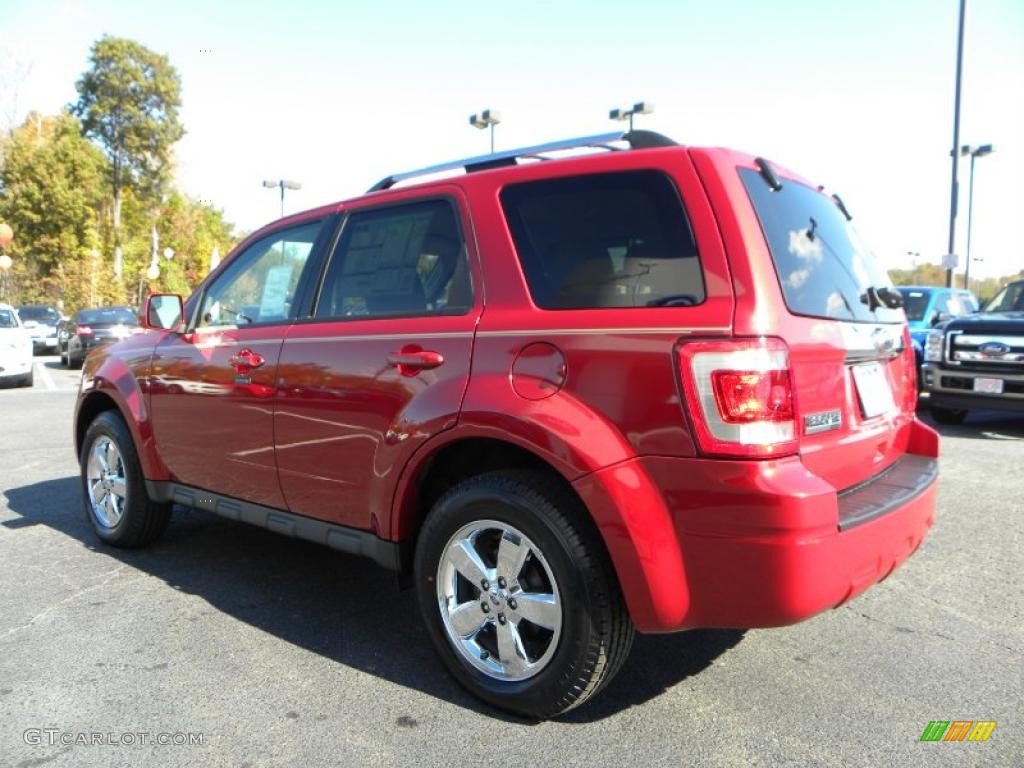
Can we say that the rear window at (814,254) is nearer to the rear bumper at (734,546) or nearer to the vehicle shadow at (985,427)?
the rear bumper at (734,546)

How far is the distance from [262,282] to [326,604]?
5.21 ft

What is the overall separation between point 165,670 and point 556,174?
237 centimetres

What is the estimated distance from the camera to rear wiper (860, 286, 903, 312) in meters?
3.10

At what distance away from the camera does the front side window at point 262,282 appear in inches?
147

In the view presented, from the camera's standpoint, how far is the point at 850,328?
2.78m

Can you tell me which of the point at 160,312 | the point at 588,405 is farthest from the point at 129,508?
the point at 588,405

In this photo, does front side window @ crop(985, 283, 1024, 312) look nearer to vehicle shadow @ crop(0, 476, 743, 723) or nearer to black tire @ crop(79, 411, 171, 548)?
vehicle shadow @ crop(0, 476, 743, 723)

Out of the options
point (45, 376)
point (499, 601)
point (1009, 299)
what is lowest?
point (45, 376)

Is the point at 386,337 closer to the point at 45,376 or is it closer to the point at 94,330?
the point at 45,376

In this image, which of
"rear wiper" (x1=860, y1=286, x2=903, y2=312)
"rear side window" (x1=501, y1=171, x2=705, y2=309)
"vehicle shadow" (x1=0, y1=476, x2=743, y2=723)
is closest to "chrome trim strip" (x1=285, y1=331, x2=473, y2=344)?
"rear side window" (x1=501, y1=171, x2=705, y2=309)

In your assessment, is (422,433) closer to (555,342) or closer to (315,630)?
(555,342)

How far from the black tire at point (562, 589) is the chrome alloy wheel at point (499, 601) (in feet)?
0.09

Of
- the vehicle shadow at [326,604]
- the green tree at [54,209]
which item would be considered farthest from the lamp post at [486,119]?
the green tree at [54,209]

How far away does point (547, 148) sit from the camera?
2.99 m
